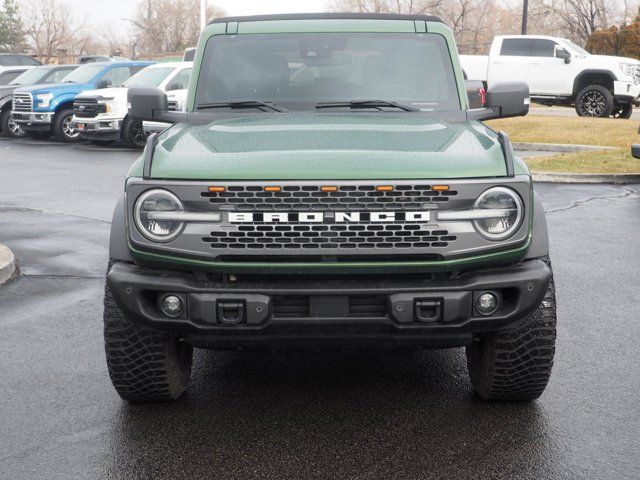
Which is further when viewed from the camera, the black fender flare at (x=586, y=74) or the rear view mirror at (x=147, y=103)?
the black fender flare at (x=586, y=74)

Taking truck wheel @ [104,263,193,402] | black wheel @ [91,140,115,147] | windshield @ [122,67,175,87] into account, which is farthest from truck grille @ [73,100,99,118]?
truck wheel @ [104,263,193,402]

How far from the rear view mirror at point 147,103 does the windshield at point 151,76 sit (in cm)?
1374

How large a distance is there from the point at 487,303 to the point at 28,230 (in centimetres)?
703

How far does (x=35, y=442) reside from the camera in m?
3.94

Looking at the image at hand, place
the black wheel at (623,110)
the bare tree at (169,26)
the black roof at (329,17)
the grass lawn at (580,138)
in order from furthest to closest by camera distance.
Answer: the bare tree at (169,26) → the black wheel at (623,110) → the grass lawn at (580,138) → the black roof at (329,17)

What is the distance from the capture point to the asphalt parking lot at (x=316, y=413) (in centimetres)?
370

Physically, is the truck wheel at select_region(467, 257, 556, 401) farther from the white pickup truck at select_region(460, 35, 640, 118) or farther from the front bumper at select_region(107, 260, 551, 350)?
the white pickup truck at select_region(460, 35, 640, 118)

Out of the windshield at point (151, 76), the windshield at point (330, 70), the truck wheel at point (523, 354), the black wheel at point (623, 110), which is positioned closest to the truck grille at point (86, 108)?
the windshield at point (151, 76)

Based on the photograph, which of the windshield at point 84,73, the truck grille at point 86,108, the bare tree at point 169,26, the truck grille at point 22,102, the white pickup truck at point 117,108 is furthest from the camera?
the bare tree at point 169,26

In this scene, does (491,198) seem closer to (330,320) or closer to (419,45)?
(330,320)

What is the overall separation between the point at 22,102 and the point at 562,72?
45.8 ft

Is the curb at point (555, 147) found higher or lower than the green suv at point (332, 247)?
lower

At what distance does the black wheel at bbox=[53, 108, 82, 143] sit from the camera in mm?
21016

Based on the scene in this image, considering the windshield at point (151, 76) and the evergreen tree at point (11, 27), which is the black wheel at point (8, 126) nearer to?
the windshield at point (151, 76)
